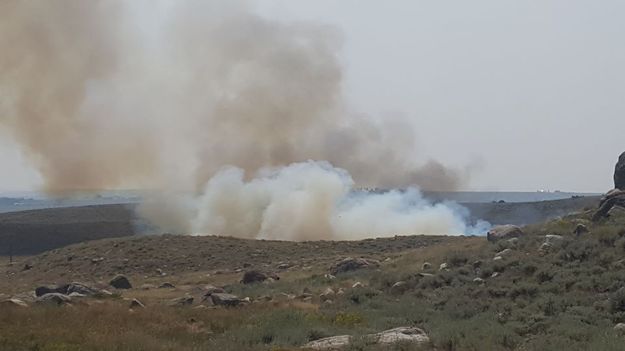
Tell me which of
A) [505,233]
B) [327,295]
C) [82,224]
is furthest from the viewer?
[82,224]

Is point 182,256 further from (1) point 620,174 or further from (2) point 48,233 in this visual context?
(2) point 48,233

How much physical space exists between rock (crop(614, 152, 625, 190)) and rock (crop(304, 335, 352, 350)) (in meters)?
25.6

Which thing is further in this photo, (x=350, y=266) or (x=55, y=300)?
(x=350, y=266)

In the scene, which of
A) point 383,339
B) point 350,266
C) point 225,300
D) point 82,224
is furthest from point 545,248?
point 82,224

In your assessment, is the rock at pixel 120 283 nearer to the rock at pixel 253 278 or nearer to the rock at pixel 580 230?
the rock at pixel 253 278

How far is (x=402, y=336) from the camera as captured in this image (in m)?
14.4

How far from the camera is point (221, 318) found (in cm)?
1825

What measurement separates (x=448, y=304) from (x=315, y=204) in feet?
153

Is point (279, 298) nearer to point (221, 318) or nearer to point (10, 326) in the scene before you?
point (221, 318)

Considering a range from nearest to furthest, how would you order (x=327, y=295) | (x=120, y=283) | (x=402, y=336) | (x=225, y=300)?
(x=402, y=336)
(x=225, y=300)
(x=327, y=295)
(x=120, y=283)

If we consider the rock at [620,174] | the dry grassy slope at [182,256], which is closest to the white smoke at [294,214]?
the dry grassy slope at [182,256]

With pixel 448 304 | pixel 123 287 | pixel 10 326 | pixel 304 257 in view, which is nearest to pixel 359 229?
pixel 304 257

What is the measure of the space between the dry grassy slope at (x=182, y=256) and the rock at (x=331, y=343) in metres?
23.4

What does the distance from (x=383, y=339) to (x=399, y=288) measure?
1004cm
